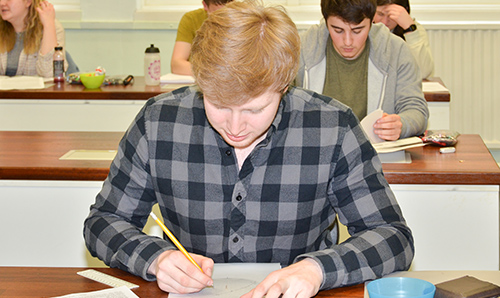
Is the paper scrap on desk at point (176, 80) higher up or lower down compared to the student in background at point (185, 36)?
lower down

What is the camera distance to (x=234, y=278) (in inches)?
43.5

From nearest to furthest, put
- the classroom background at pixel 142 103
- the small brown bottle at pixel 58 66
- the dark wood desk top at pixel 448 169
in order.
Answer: the dark wood desk top at pixel 448 169 → the classroom background at pixel 142 103 → the small brown bottle at pixel 58 66

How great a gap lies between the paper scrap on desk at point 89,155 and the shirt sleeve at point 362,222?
2.78ft

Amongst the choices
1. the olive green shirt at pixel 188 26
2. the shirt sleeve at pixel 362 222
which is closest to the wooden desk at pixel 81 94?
the olive green shirt at pixel 188 26

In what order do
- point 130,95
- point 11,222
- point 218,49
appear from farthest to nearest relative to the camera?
1. point 130,95
2. point 11,222
3. point 218,49

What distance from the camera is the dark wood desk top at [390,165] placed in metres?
1.73

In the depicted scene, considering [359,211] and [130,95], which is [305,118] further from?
[130,95]

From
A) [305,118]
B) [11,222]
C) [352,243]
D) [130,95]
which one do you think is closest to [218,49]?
[305,118]

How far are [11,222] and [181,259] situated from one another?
3.24 feet

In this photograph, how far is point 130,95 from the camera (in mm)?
2980

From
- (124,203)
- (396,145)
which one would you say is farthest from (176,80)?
(124,203)

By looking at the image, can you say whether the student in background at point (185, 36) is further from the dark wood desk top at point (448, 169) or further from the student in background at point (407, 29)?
the dark wood desk top at point (448, 169)

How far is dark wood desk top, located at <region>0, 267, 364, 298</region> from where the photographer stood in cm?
105

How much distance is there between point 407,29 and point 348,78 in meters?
1.12
